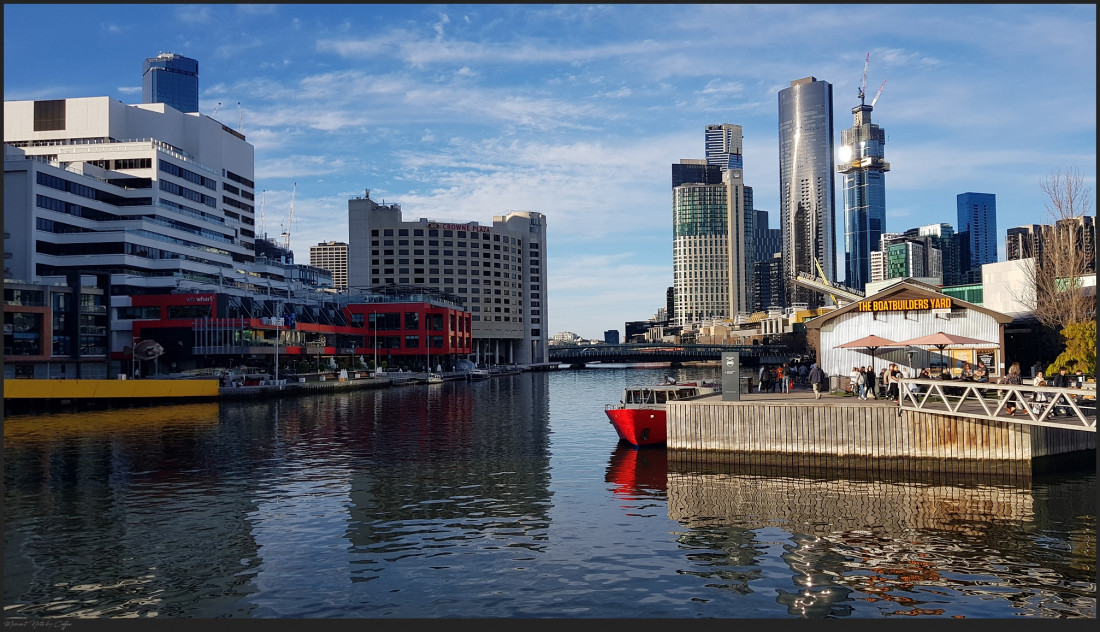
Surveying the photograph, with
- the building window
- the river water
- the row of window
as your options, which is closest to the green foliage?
the river water

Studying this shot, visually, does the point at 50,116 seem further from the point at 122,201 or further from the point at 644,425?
the point at 644,425

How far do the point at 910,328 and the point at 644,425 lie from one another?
1830 centimetres

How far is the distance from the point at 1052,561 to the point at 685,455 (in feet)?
61.3

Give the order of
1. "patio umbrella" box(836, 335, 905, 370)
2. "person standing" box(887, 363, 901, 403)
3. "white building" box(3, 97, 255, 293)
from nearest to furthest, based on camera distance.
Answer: "person standing" box(887, 363, 901, 403) < "patio umbrella" box(836, 335, 905, 370) < "white building" box(3, 97, 255, 293)

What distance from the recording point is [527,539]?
86.1ft

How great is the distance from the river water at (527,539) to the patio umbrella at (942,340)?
1178cm

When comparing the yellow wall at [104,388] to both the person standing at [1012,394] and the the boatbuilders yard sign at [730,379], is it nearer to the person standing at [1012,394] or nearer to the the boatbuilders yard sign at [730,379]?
the the boatbuilders yard sign at [730,379]

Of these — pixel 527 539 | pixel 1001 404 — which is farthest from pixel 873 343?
pixel 527 539

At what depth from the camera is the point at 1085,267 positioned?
66000 mm

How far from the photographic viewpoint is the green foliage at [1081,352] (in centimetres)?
4203

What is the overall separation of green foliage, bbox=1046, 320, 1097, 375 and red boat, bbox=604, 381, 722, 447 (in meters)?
20.9

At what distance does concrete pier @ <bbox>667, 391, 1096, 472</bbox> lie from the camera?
34250mm

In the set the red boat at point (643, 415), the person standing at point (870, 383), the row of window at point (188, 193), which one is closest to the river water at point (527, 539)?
the red boat at point (643, 415)

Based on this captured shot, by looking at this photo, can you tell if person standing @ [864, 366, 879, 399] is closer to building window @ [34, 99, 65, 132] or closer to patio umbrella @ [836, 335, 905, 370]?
patio umbrella @ [836, 335, 905, 370]
